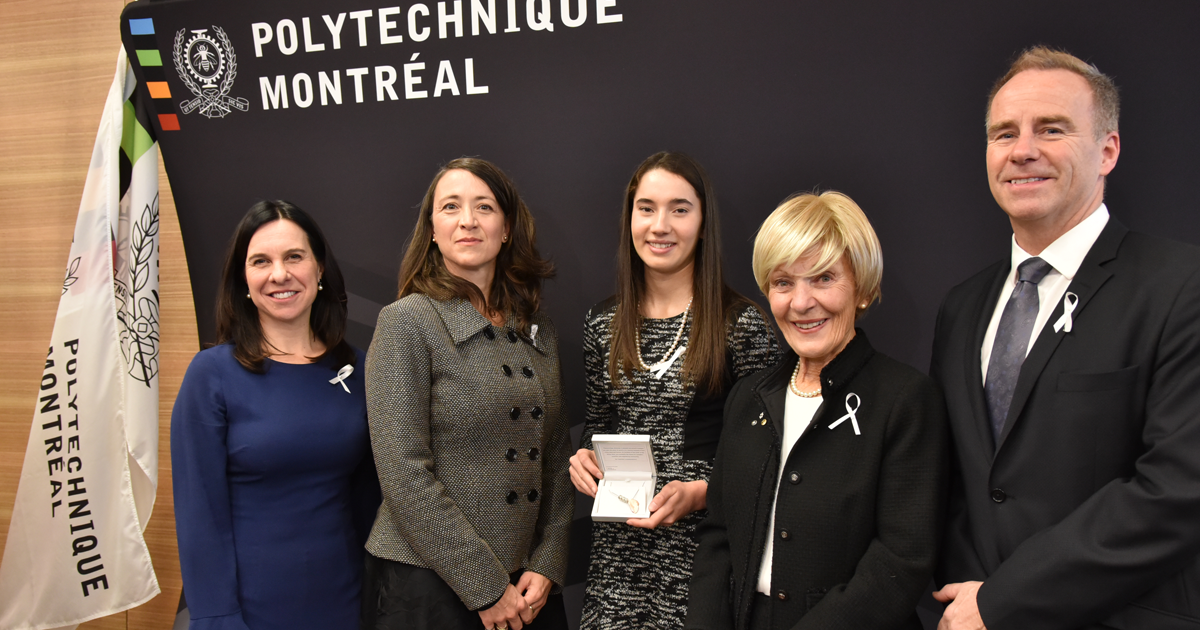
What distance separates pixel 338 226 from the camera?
11.5 feet

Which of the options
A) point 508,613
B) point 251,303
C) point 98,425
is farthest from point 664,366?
point 98,425

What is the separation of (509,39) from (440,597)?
7.19 ft

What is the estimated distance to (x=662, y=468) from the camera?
2305 mm

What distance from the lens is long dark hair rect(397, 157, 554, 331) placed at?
7.77 feet

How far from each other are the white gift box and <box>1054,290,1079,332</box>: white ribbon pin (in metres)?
0.98

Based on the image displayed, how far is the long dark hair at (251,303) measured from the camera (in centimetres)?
246

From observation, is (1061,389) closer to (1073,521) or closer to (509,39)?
(1073,521)

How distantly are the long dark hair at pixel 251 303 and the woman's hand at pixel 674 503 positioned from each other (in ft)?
3.85

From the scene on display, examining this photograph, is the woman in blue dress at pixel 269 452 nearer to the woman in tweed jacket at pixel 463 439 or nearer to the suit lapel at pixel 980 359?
the woman in tweed jacket at pixel 463 439

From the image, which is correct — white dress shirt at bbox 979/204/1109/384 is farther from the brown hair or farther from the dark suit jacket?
the brown hair

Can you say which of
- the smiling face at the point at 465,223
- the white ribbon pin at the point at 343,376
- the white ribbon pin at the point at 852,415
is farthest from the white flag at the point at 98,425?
the white ribbon pin at the point at 852,415

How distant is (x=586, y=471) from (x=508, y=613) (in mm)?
456

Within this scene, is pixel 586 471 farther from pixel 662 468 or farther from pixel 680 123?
pixel 680 123

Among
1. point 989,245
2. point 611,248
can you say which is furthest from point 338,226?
point 989,245
